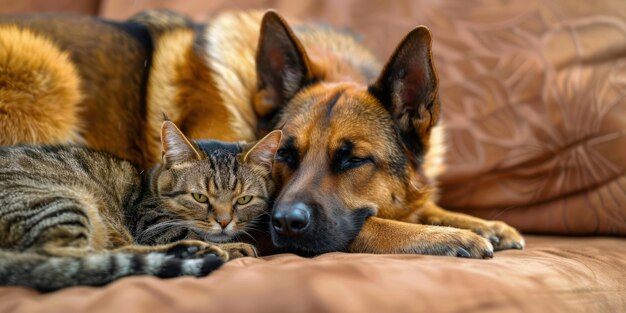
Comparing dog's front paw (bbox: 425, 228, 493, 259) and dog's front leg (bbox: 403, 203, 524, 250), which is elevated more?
dog's front paw (bbox: 425, 228, 493, 259)

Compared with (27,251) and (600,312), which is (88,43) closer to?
(27,251)

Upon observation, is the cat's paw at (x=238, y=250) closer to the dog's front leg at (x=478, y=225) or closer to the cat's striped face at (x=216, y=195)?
the cat's striped face at (x=216, y=195)

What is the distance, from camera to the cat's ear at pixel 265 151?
6.70 ft

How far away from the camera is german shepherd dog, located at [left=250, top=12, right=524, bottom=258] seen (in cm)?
186

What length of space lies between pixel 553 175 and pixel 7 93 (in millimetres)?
2240

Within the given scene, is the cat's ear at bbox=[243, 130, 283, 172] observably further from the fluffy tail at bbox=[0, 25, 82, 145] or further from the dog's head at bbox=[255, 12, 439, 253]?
the fluffy tail at bbox=[0, 25, 82, 145]

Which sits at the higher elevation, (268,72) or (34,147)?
(268,72)

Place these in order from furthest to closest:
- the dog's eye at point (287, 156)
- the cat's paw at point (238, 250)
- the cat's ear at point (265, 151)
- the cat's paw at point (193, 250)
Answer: the dog's eye at point (287, 156)
the cat's ear at point (265, 151)
the cat's paw at point (238, 250)
the cat's paw at point (193, 250)

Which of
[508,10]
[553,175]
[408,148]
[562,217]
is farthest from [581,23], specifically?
[408,148]

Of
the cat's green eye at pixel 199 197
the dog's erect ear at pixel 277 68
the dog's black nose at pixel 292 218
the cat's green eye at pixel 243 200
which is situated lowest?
the cat's green eye at pixel 199 197

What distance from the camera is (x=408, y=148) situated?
86.4 inches

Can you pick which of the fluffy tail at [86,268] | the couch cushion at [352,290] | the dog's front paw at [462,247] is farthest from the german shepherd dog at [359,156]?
the fluffy tail at [86,268]

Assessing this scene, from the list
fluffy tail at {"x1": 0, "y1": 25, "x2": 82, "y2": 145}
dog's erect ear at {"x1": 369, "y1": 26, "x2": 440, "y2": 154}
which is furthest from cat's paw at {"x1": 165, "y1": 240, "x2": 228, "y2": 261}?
fluffy tail at {"x1": 0, "y1": 25, "x2": 82, "y2": 145}

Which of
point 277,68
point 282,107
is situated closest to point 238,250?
point 282,107
